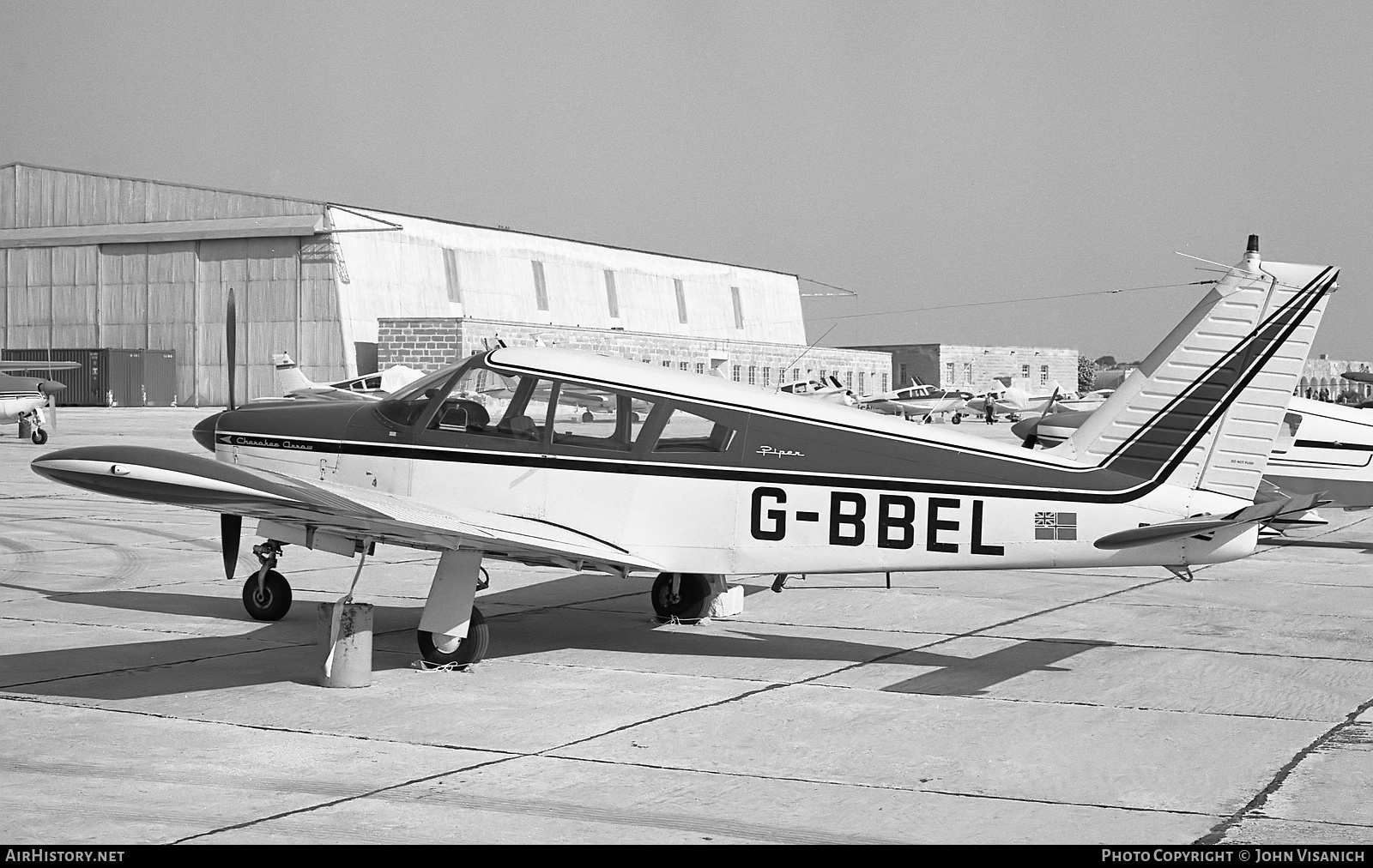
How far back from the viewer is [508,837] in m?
5.52

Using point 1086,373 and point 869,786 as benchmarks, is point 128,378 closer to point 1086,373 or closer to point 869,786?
point 869,786

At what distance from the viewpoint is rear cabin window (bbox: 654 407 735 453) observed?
9328 mm

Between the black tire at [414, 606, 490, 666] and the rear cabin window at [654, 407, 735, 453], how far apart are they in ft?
5.79

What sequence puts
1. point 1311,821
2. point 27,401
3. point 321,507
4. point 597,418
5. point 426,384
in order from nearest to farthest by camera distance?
point 1311,821, point 321,507, point 597,418, point 426,384, point 27,401

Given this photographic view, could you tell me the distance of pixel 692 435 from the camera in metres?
9.37

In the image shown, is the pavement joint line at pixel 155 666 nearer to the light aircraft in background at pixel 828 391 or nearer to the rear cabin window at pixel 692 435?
the rear cabin window at pixel 692 435

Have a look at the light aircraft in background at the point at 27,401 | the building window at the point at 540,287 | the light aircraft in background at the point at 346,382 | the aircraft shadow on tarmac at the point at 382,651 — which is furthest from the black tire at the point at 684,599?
the building window at the point at 540,287

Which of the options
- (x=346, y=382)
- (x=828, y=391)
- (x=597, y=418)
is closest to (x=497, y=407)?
(x=597, y=418)

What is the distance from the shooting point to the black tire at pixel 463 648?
9133 mm

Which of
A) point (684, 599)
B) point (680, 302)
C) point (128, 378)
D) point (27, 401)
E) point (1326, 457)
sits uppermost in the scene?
point (680, 302)

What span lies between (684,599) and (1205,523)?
4.50 meters

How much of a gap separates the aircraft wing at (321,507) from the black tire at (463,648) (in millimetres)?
565

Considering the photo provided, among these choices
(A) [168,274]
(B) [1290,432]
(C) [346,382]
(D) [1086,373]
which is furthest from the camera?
(D) [1086,373]

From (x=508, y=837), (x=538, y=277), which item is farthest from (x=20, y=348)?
(x=508, y=837)
